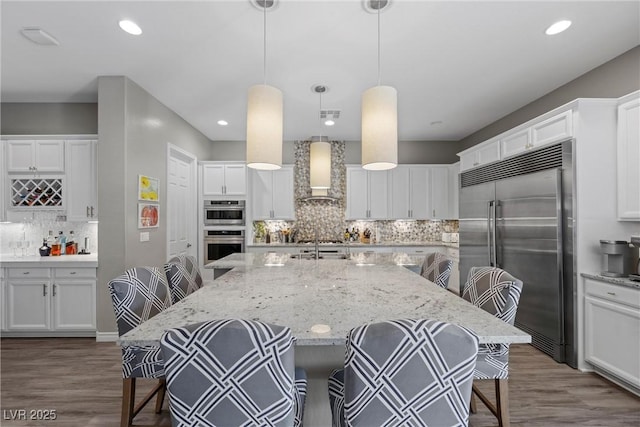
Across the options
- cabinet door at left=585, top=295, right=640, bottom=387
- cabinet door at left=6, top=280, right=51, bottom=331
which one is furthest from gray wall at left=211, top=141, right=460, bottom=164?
cabinet door at left=585, top=295, right=640, bottom=387

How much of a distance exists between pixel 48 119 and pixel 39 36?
6.05ft

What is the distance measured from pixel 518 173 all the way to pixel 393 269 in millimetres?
2043

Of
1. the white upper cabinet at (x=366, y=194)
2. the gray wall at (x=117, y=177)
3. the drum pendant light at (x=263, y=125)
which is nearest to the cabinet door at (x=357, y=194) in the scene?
the white upper cabinet at (x=366, y=194)

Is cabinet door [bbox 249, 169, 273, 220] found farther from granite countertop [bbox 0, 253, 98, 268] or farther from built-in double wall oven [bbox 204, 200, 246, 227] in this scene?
granite countertop [bbox 0, 253, 98, 268]

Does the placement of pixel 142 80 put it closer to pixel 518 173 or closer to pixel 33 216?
pixel 33 216

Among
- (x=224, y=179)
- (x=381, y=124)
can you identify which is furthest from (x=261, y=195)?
(x=381, y=124)

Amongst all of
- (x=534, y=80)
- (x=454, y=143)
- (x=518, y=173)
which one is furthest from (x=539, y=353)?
(x=454, y=143)

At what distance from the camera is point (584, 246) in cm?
287

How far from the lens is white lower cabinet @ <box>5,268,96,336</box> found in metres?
3.57

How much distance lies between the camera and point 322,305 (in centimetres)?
158

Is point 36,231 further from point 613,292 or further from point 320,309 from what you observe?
point 613,292

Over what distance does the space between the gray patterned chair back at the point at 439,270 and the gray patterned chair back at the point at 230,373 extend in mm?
1808

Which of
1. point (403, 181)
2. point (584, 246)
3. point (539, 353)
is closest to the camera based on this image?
point (584, 246)

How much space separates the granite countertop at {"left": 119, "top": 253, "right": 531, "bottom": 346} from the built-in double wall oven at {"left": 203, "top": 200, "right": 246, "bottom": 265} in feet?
10.8
